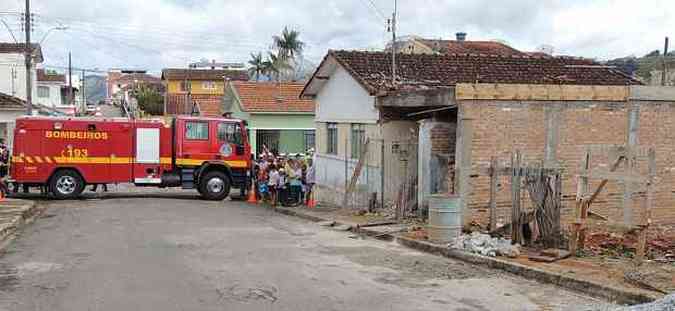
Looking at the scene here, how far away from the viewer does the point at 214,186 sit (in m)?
25.7

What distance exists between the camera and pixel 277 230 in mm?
16609

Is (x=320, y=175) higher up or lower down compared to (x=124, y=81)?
lower down

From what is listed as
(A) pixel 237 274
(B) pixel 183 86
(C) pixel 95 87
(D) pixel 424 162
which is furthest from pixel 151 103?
(C) pixel 95 87

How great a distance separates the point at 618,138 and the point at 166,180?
14809 mm

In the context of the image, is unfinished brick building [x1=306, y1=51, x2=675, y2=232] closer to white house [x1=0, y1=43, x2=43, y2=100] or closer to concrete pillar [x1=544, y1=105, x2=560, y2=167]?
concrete pillar [x1=544, y1=105, x2=560, y2=167]

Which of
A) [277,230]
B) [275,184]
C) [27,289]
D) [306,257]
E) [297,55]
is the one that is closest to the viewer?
[27,289]

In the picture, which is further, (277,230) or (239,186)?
(239,186)

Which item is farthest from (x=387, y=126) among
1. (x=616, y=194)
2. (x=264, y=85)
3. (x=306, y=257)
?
(x=264, y=85)

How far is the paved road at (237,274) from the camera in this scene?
28.5ft

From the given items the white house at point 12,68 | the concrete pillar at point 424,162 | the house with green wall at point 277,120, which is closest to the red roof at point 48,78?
the white house at point 12,68

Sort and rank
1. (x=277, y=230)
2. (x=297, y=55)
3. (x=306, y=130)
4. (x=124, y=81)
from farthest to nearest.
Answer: (x=124, y=81), (x=297, y=55), (x=306, y=130), (x=277, y=230)

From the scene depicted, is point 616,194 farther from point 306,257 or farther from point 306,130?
point 306,130

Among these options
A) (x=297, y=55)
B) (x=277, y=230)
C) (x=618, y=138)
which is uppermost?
(x=297, y=55)

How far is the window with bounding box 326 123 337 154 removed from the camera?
80.6 ft
